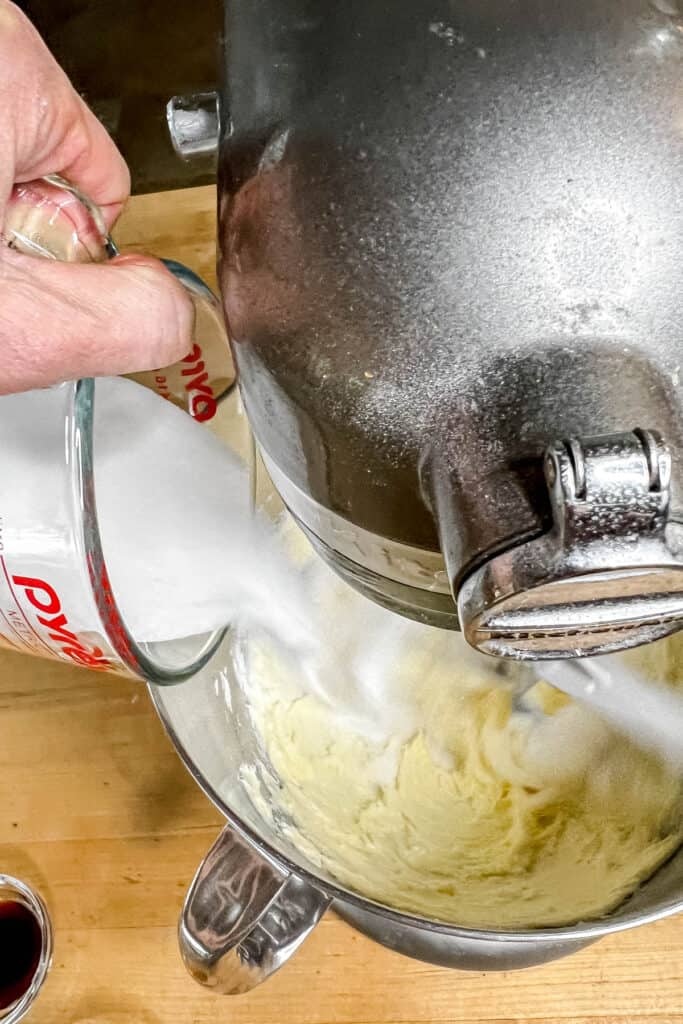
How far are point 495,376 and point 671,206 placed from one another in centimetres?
8

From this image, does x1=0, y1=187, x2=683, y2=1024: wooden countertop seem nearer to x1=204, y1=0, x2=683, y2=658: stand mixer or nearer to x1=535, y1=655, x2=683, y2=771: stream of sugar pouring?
x1=535, y1=655, x2=683, y2=771: stream of sugar pouring

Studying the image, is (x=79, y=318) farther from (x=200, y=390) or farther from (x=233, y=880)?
(x=233, y=880)

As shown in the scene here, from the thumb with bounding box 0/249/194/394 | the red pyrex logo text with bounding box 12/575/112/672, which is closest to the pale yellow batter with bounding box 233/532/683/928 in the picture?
the red pyrex logo text with bounding box 12/575/112/672

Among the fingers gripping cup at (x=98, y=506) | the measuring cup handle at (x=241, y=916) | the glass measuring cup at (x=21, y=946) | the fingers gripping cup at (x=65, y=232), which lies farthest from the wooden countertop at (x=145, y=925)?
the fingers gripping cup at (x=65, y=232)

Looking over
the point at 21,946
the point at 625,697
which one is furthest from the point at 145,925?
the point at 625,697

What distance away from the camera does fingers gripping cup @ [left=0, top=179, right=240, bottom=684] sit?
0.47 meters

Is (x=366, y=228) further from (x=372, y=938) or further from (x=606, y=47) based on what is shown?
(x=372, y=938)

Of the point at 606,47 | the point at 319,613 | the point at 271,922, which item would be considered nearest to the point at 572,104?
the point at 606,47

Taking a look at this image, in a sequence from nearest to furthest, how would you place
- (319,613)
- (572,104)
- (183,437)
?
(572,104) → (183,437) → (319,613)

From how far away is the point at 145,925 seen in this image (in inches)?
29.4

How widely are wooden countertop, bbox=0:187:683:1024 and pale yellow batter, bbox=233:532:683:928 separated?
14 cm

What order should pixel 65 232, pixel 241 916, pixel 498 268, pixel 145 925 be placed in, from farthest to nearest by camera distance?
1. pixel 145 925
2. pixel 241 916
3. pixel 65 232
4. pixel 498 268

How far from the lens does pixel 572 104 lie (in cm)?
33

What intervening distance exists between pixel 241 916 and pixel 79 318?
0.37 m
